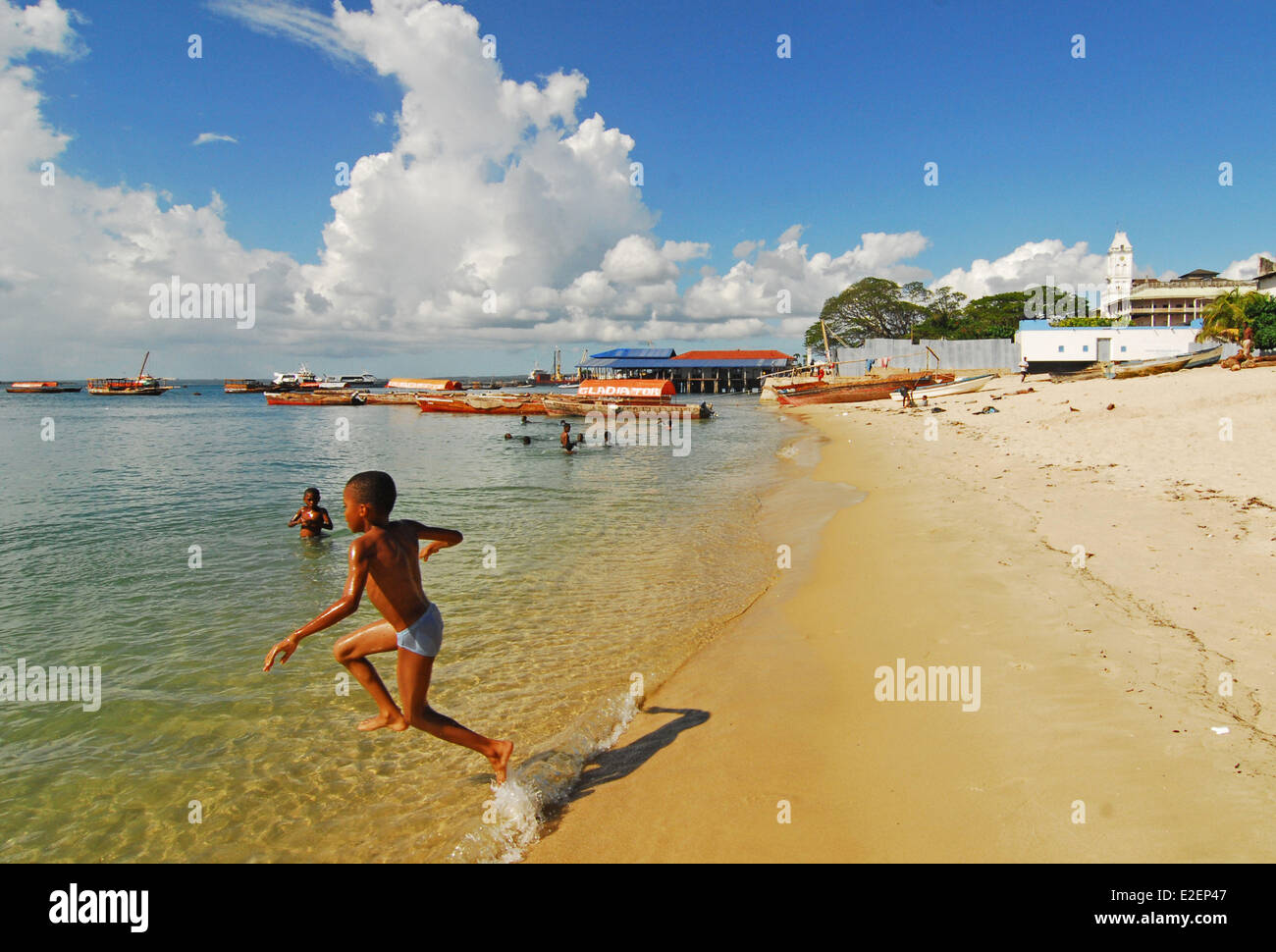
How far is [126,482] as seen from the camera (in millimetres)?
21922

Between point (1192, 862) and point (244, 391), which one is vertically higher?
point (244, 391)

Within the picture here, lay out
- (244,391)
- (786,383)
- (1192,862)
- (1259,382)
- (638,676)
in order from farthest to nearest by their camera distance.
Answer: (244,391) < (786,383) < (1259,382) < (638,676) < (1192,862)

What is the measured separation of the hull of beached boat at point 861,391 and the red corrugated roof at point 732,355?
44.4 metres

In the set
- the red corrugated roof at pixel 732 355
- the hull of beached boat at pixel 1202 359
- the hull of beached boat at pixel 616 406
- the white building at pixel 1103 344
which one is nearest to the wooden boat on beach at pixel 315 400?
the hull of beached boat at pixel 616 406

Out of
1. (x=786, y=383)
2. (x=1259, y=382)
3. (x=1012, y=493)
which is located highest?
(x=786, y=383)

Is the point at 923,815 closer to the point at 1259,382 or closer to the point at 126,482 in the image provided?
the point at 1259,382

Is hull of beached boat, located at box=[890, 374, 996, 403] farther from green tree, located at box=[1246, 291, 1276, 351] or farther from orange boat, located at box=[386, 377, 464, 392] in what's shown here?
orange boat, located at box=[386, 377, 464, 392]

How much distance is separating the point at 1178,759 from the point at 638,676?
14.0ft

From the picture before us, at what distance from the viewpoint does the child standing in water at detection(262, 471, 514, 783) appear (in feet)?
12.5

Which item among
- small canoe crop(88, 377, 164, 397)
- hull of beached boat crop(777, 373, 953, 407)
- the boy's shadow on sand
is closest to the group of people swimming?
the boy's shadow on sand

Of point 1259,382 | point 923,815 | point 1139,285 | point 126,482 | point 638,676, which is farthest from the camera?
point 1139,285

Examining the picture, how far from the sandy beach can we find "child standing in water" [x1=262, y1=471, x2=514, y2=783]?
1.21 m

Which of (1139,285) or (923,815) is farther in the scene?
(1139,285)
